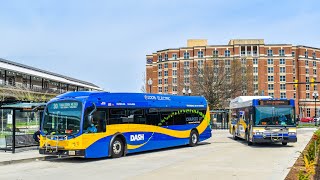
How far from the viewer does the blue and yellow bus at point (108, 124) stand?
16.2 meters

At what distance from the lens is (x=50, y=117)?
17.0 m

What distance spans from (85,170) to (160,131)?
24.8 ft

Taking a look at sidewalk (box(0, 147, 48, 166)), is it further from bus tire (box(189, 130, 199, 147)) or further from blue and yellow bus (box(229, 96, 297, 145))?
blue and yellow bus (box(229, 96, 297, 145))

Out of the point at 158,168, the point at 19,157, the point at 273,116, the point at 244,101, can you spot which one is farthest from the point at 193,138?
the point at 19,157

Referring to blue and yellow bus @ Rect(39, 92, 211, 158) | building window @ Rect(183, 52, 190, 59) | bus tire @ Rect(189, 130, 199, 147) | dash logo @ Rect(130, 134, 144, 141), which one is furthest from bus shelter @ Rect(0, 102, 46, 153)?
building window @ Rect(183, 52, 190, 59)

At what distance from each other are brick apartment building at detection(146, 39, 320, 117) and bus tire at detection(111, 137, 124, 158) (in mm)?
93044

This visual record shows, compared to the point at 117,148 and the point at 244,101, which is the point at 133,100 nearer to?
the point at 117,148

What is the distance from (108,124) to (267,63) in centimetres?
10344

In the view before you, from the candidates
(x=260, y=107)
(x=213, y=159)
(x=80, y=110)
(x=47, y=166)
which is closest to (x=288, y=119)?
(x=260, y=107)

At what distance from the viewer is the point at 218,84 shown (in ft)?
189

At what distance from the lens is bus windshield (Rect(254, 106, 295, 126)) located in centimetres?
2195

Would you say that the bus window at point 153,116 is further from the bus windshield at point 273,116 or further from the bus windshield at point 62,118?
the bus windshield at point 273,116

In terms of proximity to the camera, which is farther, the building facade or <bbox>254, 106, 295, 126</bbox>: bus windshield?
the building facade

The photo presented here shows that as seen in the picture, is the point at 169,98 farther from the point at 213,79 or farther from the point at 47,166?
the point at 213,79
